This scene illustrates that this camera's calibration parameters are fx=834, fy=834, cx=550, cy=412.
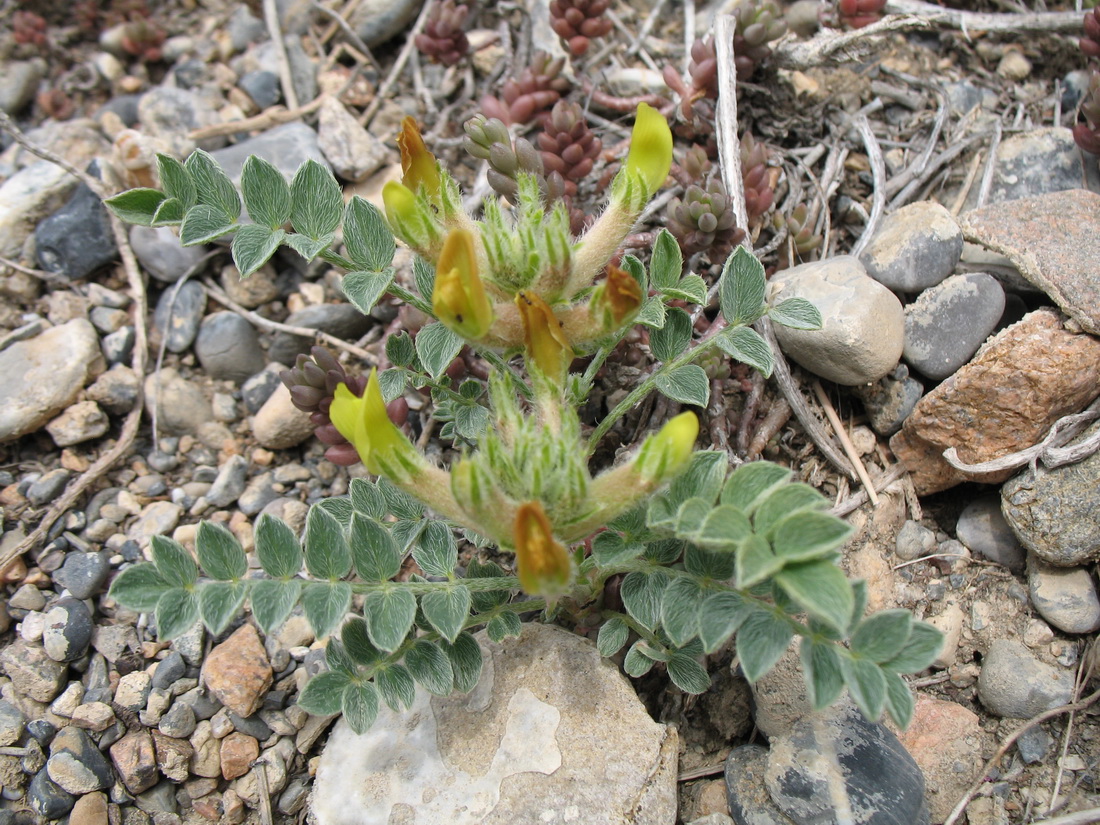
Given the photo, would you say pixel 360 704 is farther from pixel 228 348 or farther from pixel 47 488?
pixel 228 348

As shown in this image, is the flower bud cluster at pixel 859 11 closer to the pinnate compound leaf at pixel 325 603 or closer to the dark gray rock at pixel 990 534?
the dark gray rock at pixel 990 534

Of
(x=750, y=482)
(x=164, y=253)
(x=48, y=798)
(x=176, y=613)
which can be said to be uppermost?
(x=750, y=482)

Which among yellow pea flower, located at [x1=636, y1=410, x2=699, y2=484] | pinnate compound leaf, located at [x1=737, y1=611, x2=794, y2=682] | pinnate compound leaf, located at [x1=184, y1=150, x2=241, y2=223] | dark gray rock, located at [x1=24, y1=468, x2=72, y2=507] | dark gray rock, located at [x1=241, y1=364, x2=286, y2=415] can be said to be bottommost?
dark gray rock, located at [x1=24, y1=468, x2=72, y2=507]

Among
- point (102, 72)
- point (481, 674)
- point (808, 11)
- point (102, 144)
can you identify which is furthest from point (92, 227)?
point (808, 11)

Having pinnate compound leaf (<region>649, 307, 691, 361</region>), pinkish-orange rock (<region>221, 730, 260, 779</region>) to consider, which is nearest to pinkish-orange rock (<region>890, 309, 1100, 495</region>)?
pinnate compound leaf (<region>649, 307, 691, 361</region>)

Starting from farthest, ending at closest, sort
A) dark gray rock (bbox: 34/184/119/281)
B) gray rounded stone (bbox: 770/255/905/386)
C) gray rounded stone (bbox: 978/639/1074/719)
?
1. dark gray rock (bbox: 34/184/119/281)
2. gray rounded stone (bbox: 770/255/905/386)
3. gray rounded stone (bbox: 978/639/1074/719)

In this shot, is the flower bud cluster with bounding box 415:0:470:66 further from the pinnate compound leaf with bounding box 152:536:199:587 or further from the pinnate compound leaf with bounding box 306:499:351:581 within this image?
the pinnate compound leaf with bounding box 152:536:199:587

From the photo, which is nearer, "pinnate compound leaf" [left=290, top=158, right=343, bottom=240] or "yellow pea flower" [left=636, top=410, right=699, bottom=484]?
"yellow pea flower" [left=636, top=410, right=699, bottom=484]

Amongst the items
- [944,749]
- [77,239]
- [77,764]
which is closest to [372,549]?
[77,764]
